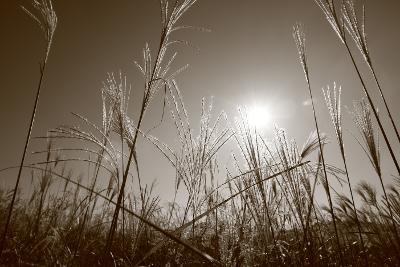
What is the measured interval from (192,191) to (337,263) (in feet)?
5.70

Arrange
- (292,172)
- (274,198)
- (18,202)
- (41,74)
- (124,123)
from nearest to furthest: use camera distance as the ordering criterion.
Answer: (41,74), (124,123), (292,172), (274,198), (18,202)

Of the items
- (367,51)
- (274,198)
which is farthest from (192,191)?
(367,51)

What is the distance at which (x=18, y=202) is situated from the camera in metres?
5.54

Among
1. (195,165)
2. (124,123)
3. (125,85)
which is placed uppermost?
(125,85)

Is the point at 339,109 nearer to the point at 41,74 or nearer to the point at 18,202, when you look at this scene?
the point at 41,74

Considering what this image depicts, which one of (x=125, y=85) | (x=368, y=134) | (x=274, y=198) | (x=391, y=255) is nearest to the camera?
(x=125, y=85)

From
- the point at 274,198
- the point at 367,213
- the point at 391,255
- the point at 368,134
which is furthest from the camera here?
the point at 367,213

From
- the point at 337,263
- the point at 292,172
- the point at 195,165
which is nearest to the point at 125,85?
the point at 195,165

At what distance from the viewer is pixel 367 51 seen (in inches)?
73.9

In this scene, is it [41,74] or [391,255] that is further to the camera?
[391,255]

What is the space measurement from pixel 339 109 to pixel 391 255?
1889 millimetres

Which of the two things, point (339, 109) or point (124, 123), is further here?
point (339, 109)

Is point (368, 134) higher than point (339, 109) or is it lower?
lower

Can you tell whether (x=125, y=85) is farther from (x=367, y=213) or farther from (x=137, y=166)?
(x=367, y=213)
